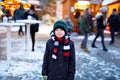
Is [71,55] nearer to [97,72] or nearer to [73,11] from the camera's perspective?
[97,72]

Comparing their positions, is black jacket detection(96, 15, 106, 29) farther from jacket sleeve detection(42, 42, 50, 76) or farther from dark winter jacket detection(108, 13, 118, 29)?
jacket sleeve detection(42, 42, 50, 76)

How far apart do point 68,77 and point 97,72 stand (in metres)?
4.00

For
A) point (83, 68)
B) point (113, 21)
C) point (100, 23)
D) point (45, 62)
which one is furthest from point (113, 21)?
point (45, 62)

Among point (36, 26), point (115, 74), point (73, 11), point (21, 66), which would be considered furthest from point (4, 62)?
→ point (73, 11)

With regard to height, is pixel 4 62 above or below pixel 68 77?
below

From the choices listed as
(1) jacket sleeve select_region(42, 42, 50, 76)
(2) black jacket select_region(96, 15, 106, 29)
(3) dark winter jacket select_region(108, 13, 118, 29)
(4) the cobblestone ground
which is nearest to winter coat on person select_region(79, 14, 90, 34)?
(2) black jacket select_region(96, 15, 106, 29)

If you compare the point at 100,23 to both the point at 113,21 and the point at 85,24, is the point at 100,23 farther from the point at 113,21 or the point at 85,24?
the point at 113,21

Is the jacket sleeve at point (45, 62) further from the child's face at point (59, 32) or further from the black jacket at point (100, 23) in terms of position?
the black jacket at point (100, 23)

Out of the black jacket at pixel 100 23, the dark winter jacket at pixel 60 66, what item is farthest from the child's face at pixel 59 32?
the black jacket at pixel 100 23

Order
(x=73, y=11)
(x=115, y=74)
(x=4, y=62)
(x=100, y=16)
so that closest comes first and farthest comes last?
(x=115, y=74) < (x=4, y=62) < (x=100, y=16) < (x=73, y=11)

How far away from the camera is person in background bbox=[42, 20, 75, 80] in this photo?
12.7ft

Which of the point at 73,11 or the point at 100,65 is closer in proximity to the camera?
the point at 100,65

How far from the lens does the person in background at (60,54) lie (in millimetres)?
3857

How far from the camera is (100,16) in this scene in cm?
1223
